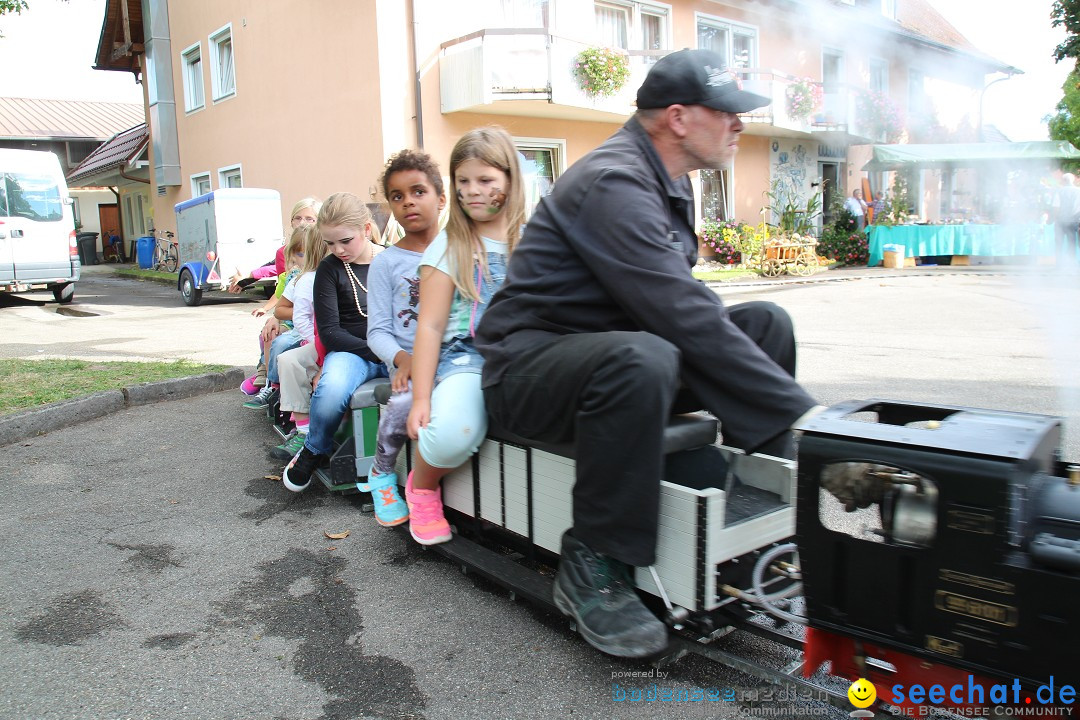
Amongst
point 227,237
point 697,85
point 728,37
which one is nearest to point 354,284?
point 697,85

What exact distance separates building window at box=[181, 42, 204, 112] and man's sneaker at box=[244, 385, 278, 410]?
58.6 feet

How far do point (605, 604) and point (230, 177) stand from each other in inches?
793

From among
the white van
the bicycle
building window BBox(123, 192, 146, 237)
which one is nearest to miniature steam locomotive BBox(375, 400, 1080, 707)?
the white van

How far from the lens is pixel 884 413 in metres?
2.06

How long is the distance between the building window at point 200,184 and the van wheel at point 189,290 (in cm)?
670

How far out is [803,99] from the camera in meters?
15.7

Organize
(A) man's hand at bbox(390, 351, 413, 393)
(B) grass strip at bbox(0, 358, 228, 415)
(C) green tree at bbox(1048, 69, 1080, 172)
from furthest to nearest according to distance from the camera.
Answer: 1. (B) grass strip at bbox(0, 358, 228, 415)
2. (C) green tree at bbox(1048, 69, 1080, 172)
3. (A) man's hand at bbox(390, 351, 413, 393)

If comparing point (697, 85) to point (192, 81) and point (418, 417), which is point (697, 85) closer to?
point (418, 417)

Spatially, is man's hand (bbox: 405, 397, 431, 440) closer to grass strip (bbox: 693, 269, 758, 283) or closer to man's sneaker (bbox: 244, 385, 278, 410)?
man's sneaker (bbox: 244, 385, 278, 410)

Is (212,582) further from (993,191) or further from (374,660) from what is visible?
(993,191)

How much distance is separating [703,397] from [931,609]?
2.53 ft

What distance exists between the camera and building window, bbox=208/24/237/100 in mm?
19172

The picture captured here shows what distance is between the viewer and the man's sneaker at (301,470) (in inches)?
153

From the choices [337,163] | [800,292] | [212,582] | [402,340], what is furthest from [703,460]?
[337,163]
